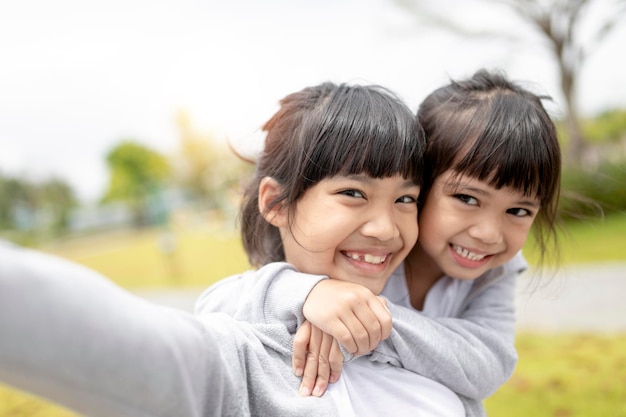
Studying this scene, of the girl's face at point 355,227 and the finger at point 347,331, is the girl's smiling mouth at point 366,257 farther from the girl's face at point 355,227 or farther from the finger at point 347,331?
the finger at point 347,331

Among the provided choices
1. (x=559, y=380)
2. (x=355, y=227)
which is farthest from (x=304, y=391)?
(x=559, y=380)

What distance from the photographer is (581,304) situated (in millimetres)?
4234

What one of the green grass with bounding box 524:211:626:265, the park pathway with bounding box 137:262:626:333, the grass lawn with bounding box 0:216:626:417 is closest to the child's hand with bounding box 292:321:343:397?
the grass lawn with bounding box 0:216:626:417

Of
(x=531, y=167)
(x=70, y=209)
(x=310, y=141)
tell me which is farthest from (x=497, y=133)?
(x=70, y=209)

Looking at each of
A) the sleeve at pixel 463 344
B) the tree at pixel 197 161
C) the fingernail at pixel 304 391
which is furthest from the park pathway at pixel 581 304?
the tree at pixel 197 161

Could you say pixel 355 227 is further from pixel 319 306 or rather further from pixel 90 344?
pixel 90 344

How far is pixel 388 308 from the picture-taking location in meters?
1.02

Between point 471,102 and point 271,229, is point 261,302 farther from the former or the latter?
point 471,102

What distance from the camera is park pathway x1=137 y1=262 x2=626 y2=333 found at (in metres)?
3.73

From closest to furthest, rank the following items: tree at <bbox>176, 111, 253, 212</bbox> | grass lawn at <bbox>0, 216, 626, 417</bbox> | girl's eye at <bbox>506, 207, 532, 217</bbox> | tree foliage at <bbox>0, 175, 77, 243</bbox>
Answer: girl's eye at <bbox>506, 207, 532, 217</bbox> → grass lawn at <bbox>0, 216, 626, 417</bbox> → tree foliage at <bbox>0, 175, 77, 243</bbox> → tree at <bbox>176, 111, 253, 212</bbox>

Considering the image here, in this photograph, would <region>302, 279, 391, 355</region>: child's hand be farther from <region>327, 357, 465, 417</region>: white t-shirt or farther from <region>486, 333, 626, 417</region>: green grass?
<region>486, 333, 626, 417</region>: green grass

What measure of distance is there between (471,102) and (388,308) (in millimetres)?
439

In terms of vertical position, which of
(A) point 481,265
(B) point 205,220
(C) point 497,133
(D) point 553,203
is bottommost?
(B) point 205,220

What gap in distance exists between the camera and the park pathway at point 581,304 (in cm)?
373
